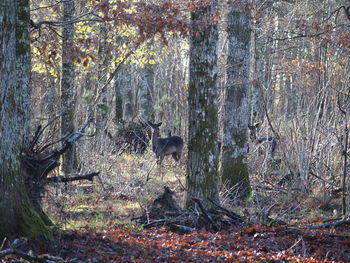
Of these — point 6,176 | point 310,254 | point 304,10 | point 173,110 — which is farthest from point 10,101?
point 304,10

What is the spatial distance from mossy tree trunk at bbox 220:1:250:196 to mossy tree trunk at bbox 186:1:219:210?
8.88ft

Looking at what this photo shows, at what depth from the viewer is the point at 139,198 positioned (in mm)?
11109

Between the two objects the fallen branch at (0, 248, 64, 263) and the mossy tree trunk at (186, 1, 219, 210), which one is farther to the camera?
the mossy tree trunk at (186, 1, 219, 210)

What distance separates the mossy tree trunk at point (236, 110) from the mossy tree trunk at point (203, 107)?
2.71m

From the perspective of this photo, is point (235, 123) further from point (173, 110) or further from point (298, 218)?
point (173, 110)

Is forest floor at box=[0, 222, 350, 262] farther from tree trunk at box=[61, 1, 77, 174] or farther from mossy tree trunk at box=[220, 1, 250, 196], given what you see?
tree trunk at box=[61, 1, 77, 174]

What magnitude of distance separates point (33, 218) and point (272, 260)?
2962 mm

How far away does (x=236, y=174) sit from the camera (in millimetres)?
11883

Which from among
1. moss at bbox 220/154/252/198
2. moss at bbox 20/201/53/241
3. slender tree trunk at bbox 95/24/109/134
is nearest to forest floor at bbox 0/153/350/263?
moss at bbox 20/201/53/241

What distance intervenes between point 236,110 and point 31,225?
6842 millimetres

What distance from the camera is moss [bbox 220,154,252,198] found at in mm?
11844

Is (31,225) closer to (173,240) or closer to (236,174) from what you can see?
(173,240)

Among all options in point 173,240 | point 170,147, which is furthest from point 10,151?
point 170,147

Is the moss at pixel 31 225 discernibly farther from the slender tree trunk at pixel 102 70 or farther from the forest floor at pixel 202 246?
the slender tree trunk at pixel 102 70
